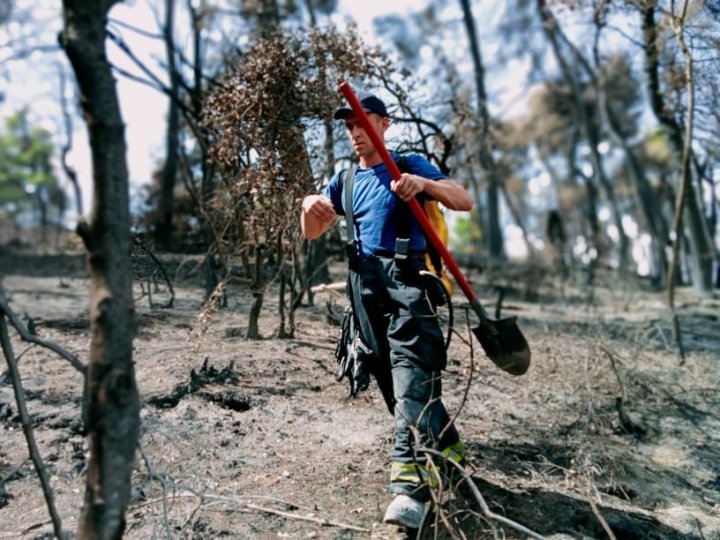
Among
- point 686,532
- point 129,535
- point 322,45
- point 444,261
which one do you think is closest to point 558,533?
point 686,532

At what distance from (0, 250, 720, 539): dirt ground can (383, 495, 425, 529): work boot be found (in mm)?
80

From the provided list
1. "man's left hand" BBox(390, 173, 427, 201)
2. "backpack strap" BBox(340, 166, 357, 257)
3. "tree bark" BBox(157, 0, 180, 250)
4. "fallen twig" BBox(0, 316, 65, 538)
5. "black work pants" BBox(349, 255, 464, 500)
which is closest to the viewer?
"fallen twig" BBox(0, 316, 65, 538)

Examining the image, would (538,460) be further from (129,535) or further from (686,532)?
(129,535)

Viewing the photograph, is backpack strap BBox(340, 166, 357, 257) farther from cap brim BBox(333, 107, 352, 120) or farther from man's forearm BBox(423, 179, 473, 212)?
man's forearm BBox(423, 179, 473, 212)

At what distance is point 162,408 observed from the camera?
3.53m

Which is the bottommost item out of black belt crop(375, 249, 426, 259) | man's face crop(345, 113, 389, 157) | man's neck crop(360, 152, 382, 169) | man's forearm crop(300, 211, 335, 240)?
black belt crop(375, 249, 426, 259)

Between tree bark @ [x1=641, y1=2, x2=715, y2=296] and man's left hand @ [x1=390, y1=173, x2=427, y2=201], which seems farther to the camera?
tree bark @ [x1=641, y1=2, x2=715, y2=296]

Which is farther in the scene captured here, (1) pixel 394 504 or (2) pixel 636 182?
(2) pixel 636 182

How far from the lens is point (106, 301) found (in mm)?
1790

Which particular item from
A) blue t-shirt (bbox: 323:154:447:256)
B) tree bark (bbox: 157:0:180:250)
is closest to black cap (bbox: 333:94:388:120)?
blue t-shirt (bbox: 323:154:447:256)

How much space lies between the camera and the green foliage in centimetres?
2120

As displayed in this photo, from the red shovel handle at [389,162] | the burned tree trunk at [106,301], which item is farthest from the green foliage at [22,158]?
the burned tree trunk at [106,301]

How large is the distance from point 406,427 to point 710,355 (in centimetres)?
429

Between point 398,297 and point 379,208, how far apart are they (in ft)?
1.38
